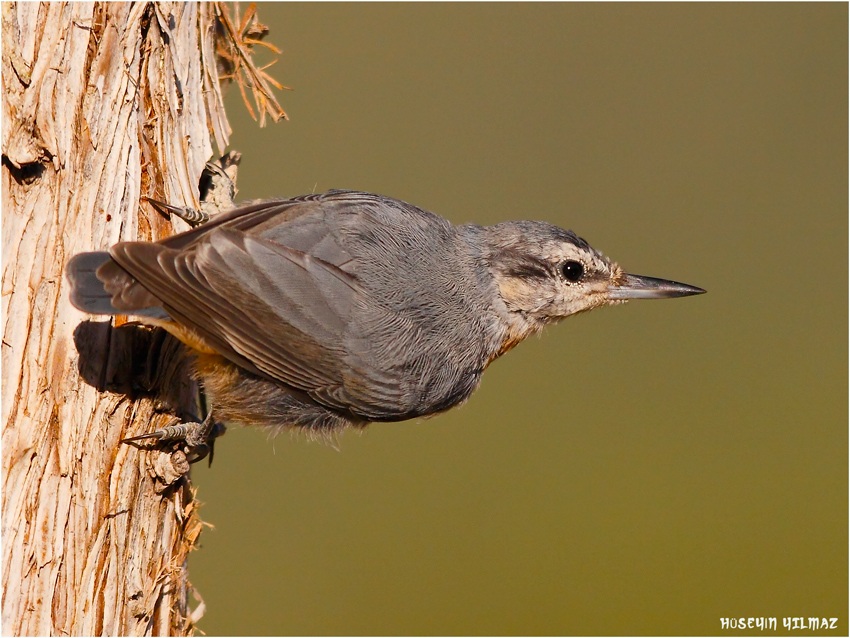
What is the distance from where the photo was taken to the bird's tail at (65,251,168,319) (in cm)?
290

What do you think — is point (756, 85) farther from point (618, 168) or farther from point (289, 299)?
point (289, 299)

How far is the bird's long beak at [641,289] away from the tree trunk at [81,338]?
1911mm

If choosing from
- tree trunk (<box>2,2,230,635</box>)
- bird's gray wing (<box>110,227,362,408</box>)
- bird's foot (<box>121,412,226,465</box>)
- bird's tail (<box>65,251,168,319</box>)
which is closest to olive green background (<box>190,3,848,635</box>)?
bird's foot (<box>121,412,226,465</box>)

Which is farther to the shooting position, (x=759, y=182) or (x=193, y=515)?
(x=759, y=182)

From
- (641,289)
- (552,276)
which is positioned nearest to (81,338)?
(552,276)

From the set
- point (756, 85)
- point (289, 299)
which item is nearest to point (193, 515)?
point (289, 299)

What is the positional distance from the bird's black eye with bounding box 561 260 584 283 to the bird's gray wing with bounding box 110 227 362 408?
99 centimetres

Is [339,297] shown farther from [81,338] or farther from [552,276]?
[552,276]

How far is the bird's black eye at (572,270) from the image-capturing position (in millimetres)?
3896

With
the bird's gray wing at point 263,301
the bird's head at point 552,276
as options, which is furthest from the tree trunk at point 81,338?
the bird's head at point 552,276

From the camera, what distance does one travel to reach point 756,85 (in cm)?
981

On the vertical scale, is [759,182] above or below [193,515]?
above

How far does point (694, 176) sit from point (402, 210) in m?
6.53

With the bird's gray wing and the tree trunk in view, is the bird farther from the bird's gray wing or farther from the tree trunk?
the tree trunk
